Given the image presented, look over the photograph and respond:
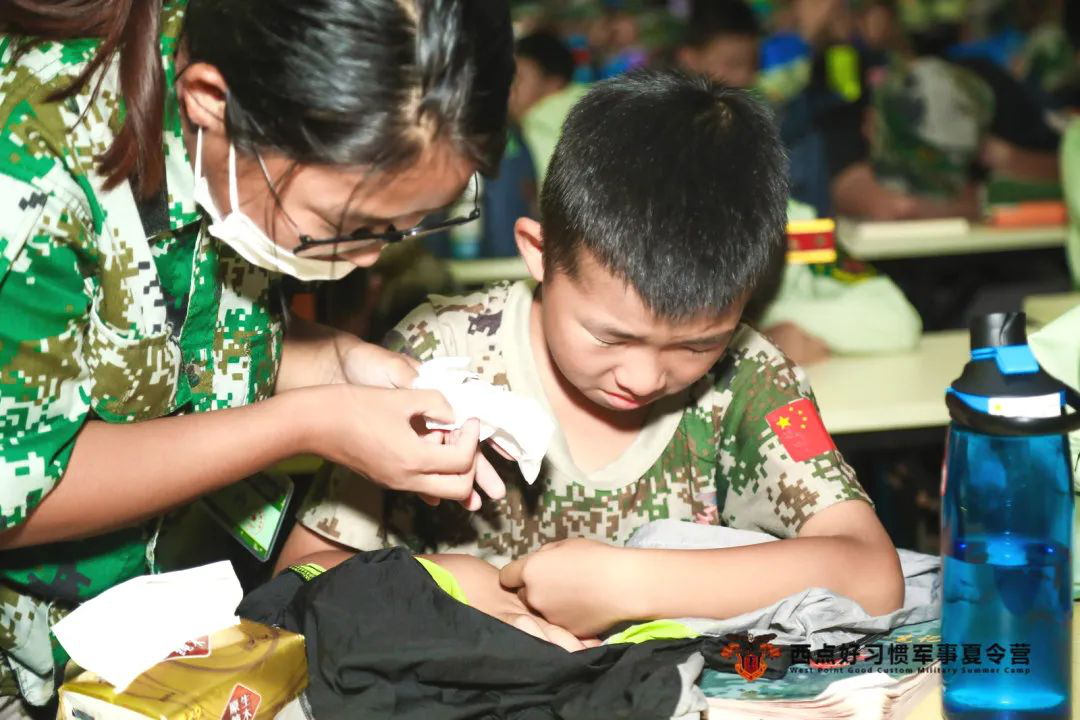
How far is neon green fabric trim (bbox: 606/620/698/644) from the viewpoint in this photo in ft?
4.10

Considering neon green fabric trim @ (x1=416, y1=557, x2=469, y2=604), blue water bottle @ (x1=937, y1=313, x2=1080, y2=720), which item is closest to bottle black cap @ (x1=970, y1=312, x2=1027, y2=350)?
blue water bottle @ (x1=937, y1=313, x2=1080, y2=720)

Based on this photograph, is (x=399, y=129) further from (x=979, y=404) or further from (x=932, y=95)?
(x=932, y=95)

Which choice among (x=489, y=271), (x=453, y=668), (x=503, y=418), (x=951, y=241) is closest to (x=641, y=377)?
(x=503, y=418)

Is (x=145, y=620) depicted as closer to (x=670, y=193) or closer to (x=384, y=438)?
(x=384, y=438)

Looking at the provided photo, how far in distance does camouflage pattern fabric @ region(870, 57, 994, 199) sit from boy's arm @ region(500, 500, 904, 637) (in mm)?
3422

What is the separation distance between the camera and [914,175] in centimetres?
462

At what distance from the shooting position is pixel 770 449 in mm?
1521

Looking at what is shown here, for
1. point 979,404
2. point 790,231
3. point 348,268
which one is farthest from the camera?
point 790,231

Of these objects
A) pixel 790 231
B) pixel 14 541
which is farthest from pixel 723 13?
pixel 14 541

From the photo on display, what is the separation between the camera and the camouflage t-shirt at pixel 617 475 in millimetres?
1528

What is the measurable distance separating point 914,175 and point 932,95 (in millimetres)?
378

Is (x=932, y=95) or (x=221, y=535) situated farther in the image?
(x=932, y=95)

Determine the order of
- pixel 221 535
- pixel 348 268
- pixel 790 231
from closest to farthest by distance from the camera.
Answer: pixel 348 268 → pixel 221 535 → pixel 790 231

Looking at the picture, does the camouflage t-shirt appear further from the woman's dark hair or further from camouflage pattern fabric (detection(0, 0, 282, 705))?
the woman's dark hair
